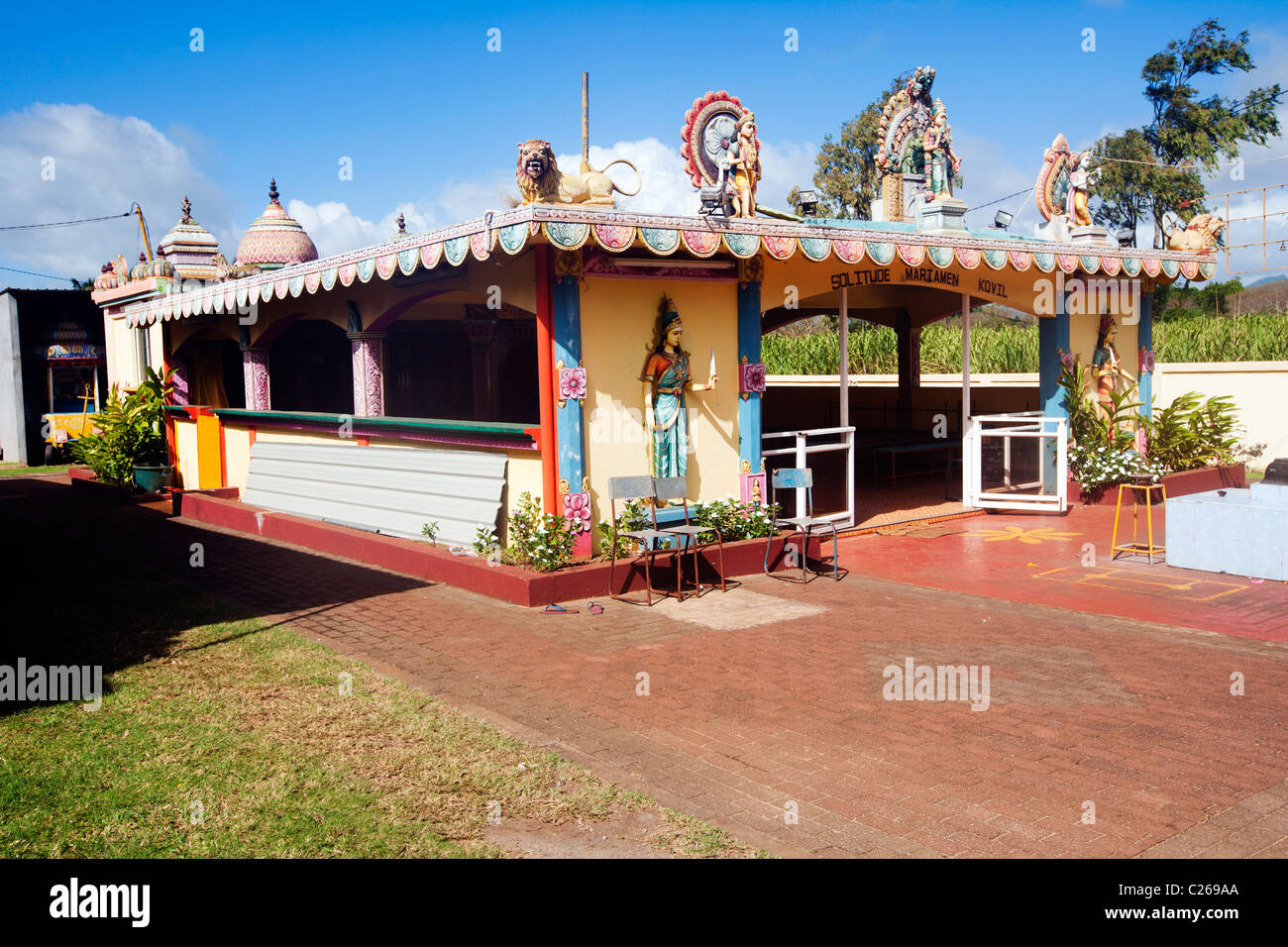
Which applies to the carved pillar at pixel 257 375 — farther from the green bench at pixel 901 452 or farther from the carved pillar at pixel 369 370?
the green bench at pixel 901 452

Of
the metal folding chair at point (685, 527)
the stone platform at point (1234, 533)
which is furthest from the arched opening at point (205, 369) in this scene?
the stone platform at point (1234, 533)

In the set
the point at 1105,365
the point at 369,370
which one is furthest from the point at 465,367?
the point at 1105,365

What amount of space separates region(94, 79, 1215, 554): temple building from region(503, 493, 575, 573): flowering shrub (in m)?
0.18

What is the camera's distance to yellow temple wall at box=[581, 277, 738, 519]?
979 centimetres

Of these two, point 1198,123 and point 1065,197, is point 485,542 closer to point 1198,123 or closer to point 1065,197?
point 1065,197

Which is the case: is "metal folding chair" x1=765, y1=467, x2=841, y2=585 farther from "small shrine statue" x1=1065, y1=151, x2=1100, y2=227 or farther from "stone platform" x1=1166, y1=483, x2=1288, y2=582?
"small shrine statue" x1=1065, y1=151, x2=1100, y2=227

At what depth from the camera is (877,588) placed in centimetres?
971

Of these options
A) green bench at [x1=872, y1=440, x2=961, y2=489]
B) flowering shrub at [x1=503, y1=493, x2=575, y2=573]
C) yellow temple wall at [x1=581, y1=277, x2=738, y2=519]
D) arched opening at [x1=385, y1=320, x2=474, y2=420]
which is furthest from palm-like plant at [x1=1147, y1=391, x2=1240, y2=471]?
arched opening at [x1=385, y1=320, x2=474, y2=420]

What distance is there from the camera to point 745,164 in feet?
33.7

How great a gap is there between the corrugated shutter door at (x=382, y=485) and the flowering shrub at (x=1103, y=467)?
7779 mm

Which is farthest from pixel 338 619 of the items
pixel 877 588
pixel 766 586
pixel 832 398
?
pixel 832 398

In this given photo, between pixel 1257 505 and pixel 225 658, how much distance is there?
866 centimetres

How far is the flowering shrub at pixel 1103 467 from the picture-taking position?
13.7m

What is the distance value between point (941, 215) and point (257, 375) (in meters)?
Result: 9.48
